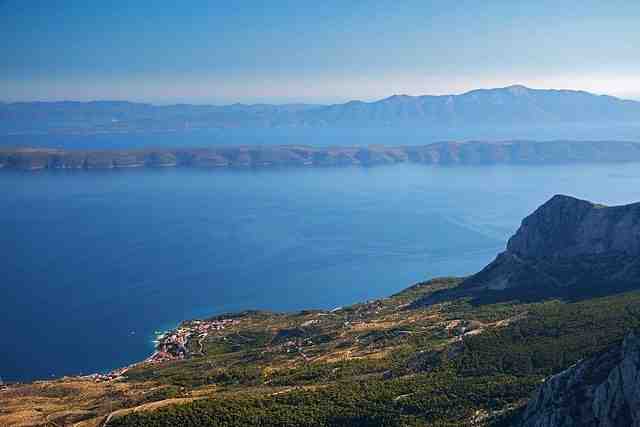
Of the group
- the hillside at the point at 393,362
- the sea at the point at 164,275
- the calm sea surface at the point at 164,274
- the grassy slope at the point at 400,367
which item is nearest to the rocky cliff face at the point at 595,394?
the hillside at the point at 393,362

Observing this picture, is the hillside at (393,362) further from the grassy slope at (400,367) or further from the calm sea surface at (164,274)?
the calm sea surface at (164,274)

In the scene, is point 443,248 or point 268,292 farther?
point 443,248

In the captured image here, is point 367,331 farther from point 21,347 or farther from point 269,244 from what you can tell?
point 269,244

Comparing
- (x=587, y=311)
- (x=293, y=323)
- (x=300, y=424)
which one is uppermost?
(x=587, y=311)

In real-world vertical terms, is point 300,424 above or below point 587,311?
below

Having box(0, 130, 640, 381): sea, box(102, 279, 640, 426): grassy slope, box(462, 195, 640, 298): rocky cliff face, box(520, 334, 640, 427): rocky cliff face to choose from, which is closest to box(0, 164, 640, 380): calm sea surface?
box(0, 130, 640, 381): sea

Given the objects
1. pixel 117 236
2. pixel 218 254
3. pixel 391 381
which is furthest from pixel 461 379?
pixel 117 236

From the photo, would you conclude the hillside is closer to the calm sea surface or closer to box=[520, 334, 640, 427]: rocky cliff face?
box=[520, 334, 640, 427]: rocky cliff face
